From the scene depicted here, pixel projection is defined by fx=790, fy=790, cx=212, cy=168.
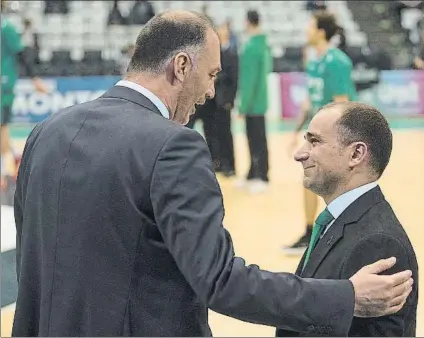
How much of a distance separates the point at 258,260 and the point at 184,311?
13.3 ft

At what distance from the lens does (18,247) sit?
2104mm

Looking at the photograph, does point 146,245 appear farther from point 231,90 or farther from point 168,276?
point 231,90

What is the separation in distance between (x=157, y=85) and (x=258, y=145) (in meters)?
6.57

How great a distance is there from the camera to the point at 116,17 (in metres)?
16.3

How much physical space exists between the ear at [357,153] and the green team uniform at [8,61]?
19.5 feet

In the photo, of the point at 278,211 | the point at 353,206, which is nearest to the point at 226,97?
the point at 278,211

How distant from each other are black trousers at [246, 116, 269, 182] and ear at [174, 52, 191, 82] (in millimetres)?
6530

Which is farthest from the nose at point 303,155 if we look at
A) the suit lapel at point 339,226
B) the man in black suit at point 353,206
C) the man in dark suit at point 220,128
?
the man in dark suit at point 220,128

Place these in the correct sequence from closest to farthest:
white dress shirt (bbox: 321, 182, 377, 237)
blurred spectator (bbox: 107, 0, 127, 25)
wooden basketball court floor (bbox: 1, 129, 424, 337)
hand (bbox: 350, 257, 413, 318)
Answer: hand (bbox: 350, 257, 413, 318)
white dress shirt (bbox: 321, 182, 377, 237)
wooden basketball court floor (bbox: 1, 129, 424, 337)
blurred spectator (bbox: 107, 0, 127, 25)

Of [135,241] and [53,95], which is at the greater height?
[135,241]

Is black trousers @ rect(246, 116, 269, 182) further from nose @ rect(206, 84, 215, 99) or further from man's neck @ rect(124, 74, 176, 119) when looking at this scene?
man's neck @ rect(124, 74, 176, 119)

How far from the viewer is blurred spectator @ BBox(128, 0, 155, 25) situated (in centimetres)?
1489

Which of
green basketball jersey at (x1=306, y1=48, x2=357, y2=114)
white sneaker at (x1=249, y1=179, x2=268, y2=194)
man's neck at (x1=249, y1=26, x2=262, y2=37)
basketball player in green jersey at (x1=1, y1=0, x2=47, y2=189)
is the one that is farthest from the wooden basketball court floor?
basketball player in green jersey at (x1=1, y1=0, x2=47, y2=189)

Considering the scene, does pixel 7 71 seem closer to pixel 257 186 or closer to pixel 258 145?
pixel 258 145
